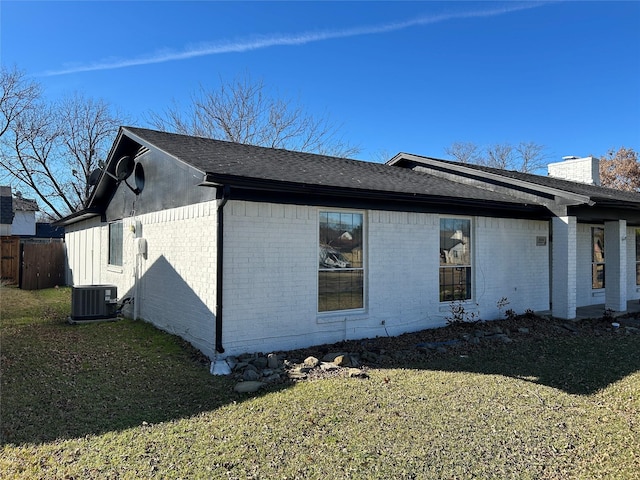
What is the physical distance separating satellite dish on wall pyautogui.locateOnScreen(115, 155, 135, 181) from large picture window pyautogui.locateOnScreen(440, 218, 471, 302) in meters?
7.46

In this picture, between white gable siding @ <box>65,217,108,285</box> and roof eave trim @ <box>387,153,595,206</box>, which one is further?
white gable siding @ <box>65,217,108,285</box>

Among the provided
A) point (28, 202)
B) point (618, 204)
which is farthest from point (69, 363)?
point (28, 202)

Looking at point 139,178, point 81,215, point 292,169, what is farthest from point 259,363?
point 81,215

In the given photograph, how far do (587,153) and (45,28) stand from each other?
36913 mm

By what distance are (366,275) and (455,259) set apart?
244 centimetres

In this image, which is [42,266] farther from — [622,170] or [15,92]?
[622,170]

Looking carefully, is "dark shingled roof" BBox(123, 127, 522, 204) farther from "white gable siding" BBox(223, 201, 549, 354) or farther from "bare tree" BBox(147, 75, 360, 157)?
"bare tree" BBox(147, 75, 360, 157)

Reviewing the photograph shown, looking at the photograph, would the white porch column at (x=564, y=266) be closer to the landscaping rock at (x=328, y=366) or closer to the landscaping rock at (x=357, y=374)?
the landscaping rock at (x=357, y=374)

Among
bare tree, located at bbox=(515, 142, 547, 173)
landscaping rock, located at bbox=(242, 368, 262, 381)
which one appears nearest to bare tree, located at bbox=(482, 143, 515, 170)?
bare tree, located at bbox=(515, 142, 547, 173)

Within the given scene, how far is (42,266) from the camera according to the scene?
1750 cm

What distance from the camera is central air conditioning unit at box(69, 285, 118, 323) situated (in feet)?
→ 31.3

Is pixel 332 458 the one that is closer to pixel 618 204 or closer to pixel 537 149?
pixel 618 204

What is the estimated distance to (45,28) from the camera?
29.7 ft

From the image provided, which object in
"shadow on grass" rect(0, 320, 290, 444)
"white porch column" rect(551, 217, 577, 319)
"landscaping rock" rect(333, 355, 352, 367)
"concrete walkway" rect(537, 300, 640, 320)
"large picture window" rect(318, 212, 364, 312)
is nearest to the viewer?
"shadow on grass" rect(0, 320, 290, 444)
